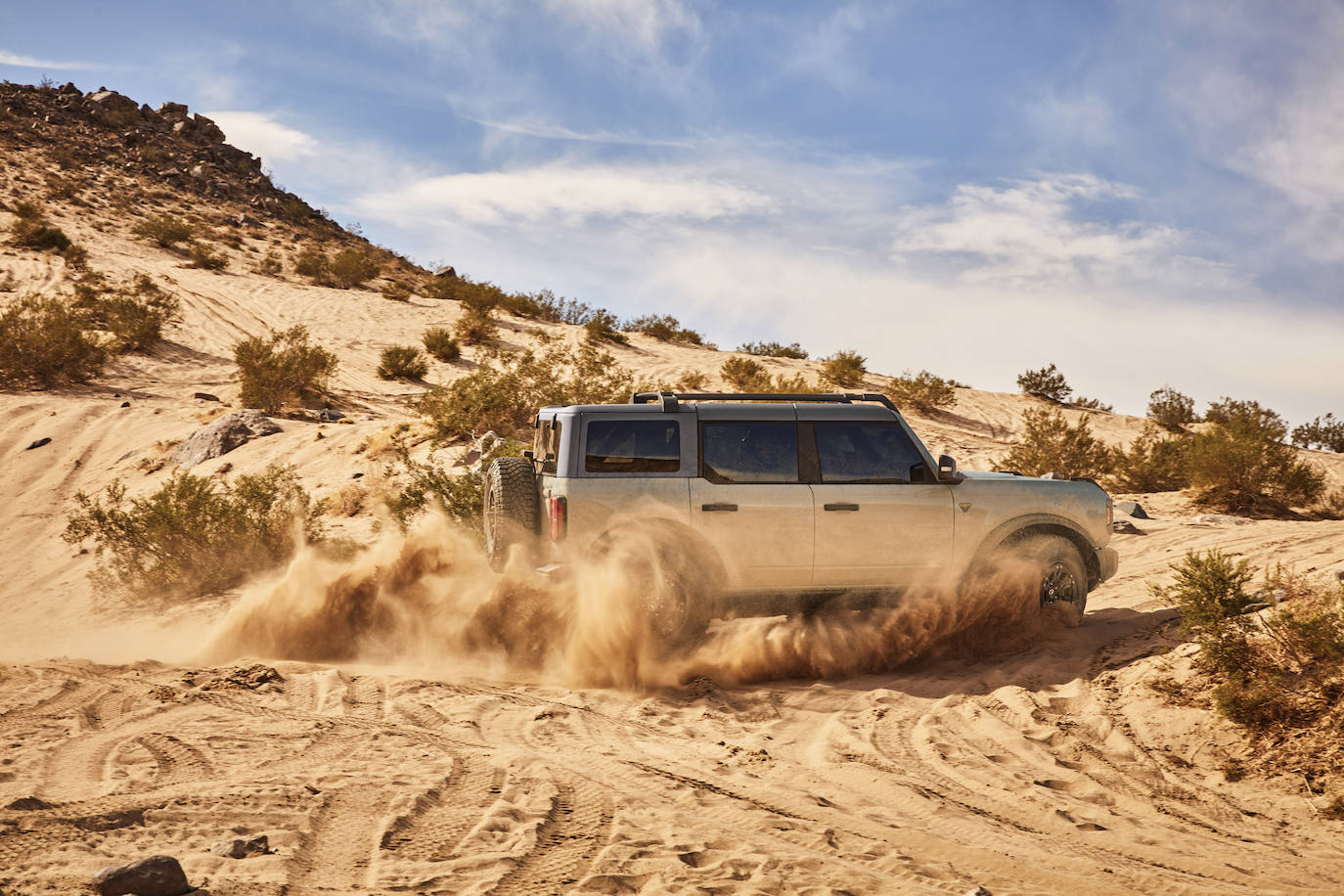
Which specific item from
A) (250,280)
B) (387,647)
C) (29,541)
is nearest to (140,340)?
(29,541)

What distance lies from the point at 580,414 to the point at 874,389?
17899 millimetres

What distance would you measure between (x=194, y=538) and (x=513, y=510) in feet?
17.2

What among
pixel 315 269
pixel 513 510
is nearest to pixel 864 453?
pixel 513 510

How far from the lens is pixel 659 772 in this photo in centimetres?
439

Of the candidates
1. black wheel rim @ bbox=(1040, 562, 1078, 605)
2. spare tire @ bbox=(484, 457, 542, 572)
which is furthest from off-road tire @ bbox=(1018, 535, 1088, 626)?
spare tire @ bbox=(484, 457, 542, 572)

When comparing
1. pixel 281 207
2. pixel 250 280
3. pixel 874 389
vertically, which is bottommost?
pixel 874 389

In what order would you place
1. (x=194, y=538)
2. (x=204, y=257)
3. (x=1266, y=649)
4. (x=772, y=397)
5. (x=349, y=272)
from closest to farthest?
1. (x=1266, y=649)
2. (x=772, y=397)
3. (x=194, y=538)
4. (x=204, y=257)
5. (x=349, y=272)

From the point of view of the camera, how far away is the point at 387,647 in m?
7.06

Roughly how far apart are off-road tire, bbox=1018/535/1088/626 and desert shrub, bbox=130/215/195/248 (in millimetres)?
41384

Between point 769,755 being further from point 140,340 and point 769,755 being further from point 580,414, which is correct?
point 140,340

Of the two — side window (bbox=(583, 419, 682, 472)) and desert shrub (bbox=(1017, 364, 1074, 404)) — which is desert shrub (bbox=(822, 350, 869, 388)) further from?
side window (bbox=(583, 419, 682, 472))

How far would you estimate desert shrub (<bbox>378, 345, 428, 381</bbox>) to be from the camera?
2197 centimetres

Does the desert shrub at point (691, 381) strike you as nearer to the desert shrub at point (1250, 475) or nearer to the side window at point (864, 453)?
the desert shrub at point (1250, 475)

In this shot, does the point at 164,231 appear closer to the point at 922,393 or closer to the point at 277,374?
the point at 277,374
